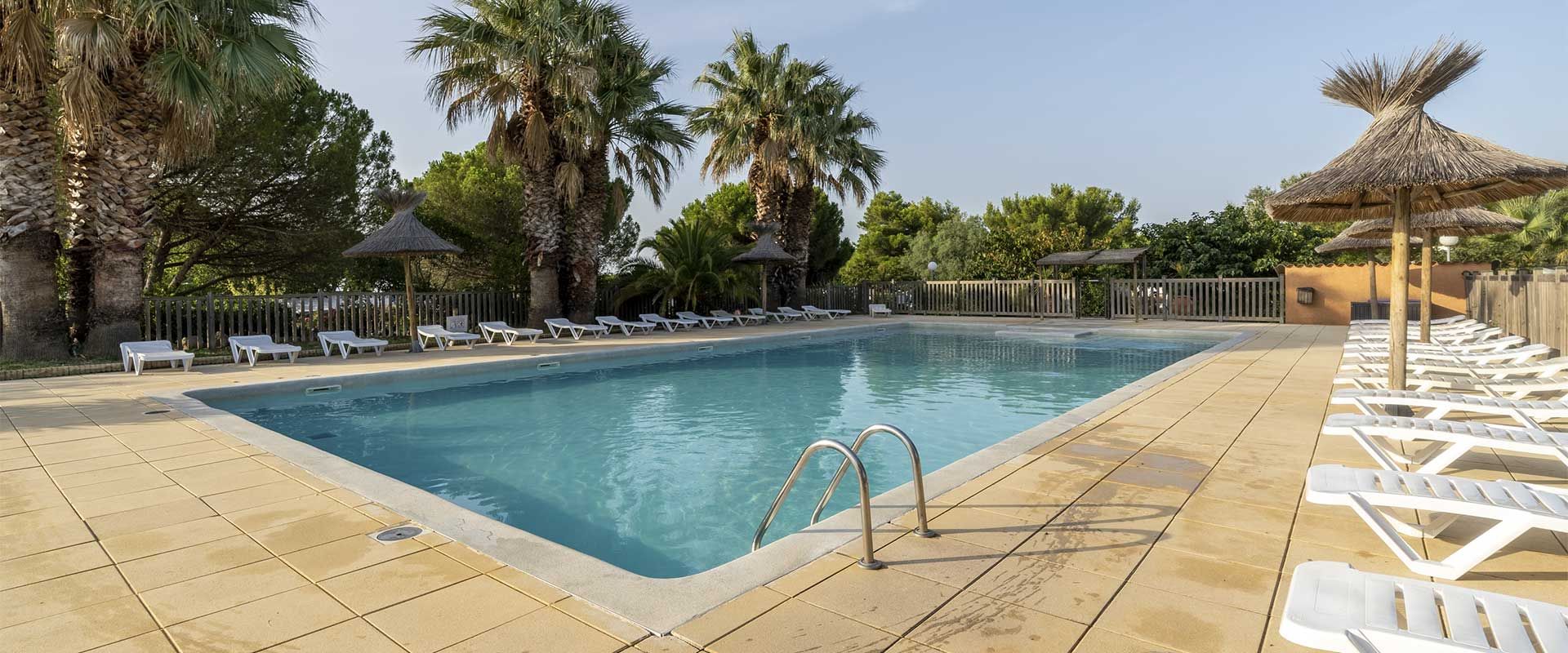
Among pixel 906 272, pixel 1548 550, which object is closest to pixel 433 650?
pixel 1548 550

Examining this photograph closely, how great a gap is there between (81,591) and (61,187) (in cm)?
1510

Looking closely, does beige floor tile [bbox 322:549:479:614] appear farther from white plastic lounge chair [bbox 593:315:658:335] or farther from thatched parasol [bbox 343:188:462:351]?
white plastic lounge chair [bbox 593:315:658:335]

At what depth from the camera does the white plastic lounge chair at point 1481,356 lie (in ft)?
21.7

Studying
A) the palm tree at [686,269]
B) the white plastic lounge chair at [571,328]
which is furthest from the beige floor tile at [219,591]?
the palm tree at [686,269]

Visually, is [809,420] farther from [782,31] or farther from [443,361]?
[782,31]

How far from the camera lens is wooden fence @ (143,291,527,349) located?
11.9 m

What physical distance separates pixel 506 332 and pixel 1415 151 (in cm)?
1314

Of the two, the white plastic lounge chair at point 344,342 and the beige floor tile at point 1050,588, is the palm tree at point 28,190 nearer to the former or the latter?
the white plastic lounge chair at point 344,342

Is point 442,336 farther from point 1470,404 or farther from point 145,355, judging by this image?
point 1470,404

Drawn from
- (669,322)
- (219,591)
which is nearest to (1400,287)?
(219,591)

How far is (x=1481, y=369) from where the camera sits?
6402 mm

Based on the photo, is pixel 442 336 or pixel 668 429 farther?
pixel 442 336

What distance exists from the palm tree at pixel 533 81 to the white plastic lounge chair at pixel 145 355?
6446 mm

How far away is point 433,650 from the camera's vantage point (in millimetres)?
2227
